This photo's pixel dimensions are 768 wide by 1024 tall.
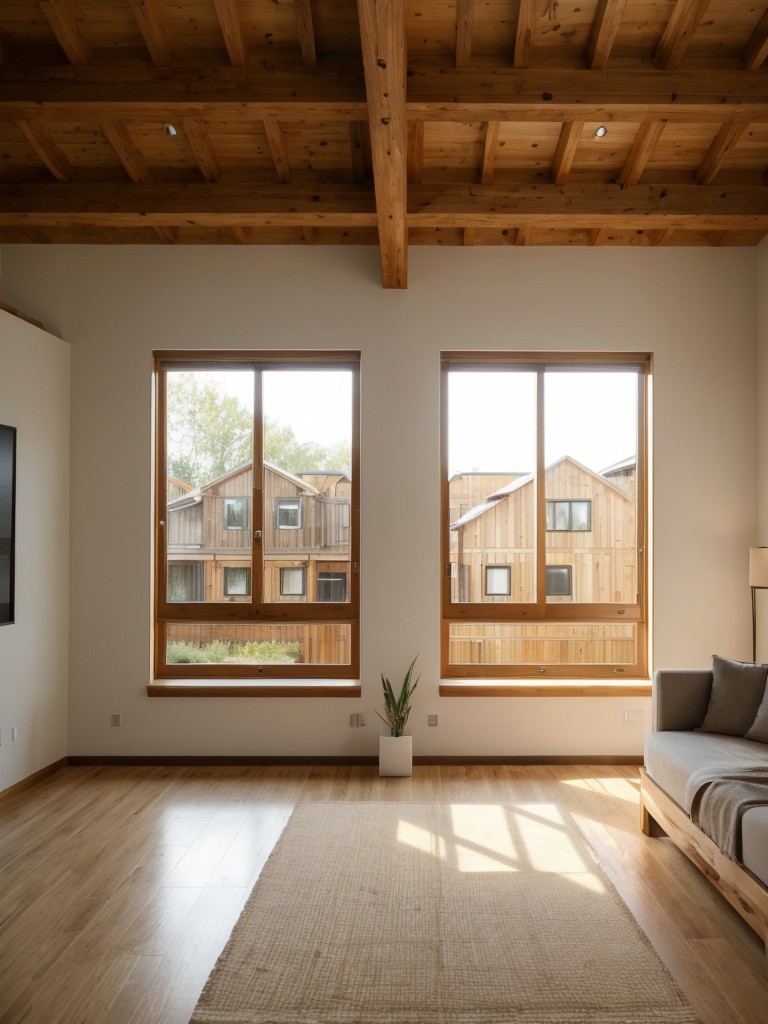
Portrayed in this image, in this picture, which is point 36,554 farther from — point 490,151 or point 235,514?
point 490,151

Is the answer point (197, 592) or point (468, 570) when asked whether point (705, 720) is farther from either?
point (197, 592)

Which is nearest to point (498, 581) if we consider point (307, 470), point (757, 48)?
point (307, 470)

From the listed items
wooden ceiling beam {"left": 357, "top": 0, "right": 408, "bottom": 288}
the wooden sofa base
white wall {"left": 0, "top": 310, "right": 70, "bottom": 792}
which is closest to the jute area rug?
the wooden sofa base

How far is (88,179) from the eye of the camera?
4.71m

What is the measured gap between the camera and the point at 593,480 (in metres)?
5.29

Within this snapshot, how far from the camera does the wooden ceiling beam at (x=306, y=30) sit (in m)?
3.57

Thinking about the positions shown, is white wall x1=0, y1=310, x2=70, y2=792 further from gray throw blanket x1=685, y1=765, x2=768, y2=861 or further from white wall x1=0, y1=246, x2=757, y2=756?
gray throw blanket x1=685, y1=765, x2=768, y2=861

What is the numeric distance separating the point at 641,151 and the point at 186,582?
3.90 metres

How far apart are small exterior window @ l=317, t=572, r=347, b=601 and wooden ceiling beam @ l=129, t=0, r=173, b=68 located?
3106 mm

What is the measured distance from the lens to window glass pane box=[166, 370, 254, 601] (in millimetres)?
5281

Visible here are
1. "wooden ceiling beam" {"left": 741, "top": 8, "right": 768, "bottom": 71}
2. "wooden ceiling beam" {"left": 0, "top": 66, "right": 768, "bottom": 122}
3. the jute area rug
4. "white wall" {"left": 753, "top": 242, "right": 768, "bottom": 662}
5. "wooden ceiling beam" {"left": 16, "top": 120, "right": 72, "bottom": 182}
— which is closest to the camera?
the jute area rug

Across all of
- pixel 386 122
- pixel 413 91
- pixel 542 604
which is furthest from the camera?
pixel 542 604

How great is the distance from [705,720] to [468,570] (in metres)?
1.82

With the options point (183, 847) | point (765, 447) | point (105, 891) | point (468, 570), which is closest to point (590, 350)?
point (765, 447)
